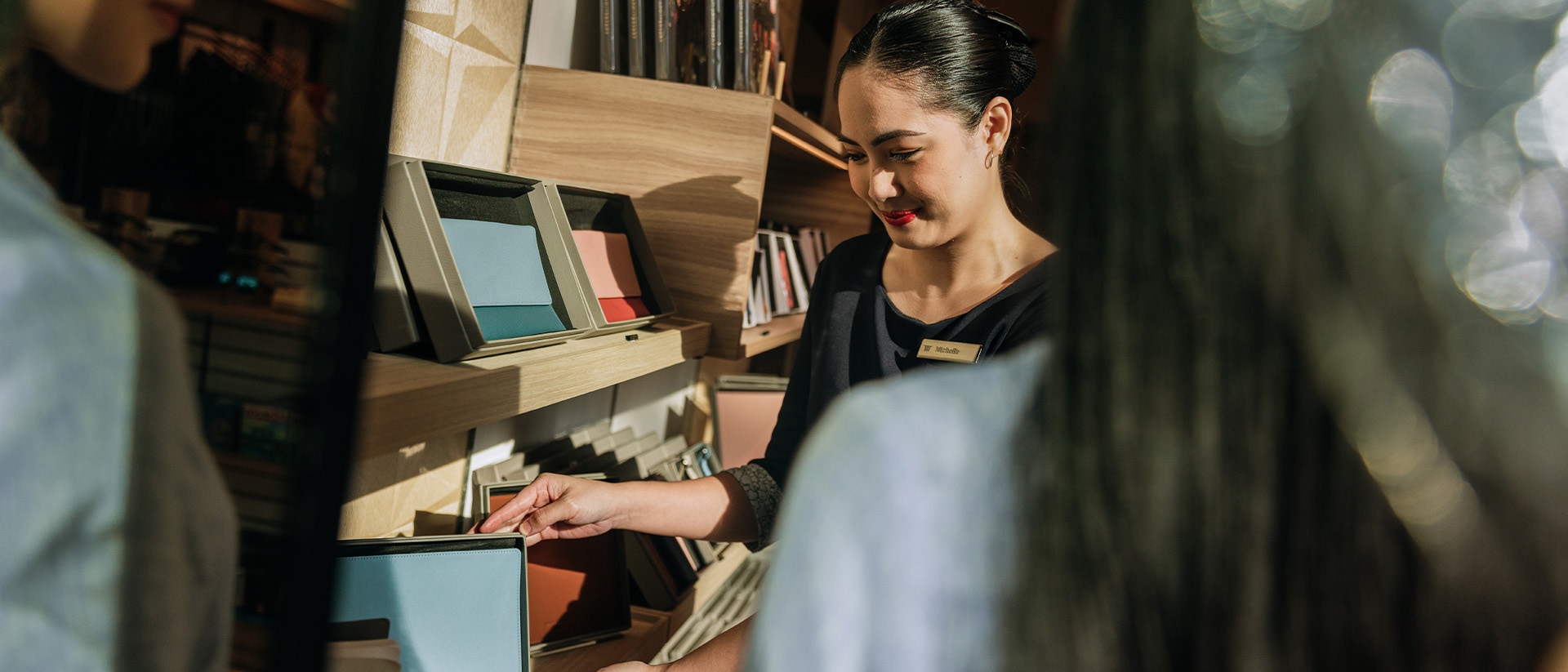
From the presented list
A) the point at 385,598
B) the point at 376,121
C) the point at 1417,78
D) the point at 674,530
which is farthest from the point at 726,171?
the point at 1417,78

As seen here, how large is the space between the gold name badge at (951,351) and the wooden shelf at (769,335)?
34 cm

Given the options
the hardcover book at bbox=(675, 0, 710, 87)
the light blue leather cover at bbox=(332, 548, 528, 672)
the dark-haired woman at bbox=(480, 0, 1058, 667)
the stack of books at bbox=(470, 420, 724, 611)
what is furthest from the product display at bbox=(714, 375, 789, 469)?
the light blue leather cover at bbox=(332, 548, 528, 672)

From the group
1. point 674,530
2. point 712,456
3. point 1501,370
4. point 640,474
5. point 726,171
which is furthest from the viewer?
point 712,456

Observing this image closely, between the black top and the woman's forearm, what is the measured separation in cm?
9

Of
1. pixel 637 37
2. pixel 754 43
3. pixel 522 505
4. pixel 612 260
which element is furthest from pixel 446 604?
pixel 754 43

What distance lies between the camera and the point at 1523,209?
0.34 metres

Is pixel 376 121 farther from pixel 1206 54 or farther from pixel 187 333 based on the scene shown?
pixel 1206 54

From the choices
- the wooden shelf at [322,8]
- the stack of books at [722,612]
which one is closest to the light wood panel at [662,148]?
the stack of books at [722,612]

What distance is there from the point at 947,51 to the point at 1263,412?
0.99 metres

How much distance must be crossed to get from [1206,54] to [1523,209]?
0.15 meters

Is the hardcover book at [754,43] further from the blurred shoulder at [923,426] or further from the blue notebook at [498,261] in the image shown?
the blurred shoulder at [923,426]

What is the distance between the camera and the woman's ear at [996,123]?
1266mm

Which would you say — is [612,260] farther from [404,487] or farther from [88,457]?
[88,457]

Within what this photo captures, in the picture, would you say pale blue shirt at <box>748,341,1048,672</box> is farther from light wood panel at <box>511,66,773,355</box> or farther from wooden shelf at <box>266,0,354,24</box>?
light wood panel at <box>511,66,773,355</box>
